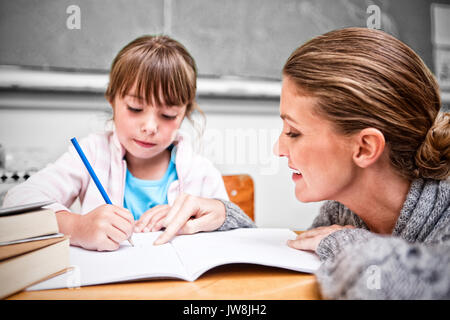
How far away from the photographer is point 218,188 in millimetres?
751

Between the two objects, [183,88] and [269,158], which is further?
[269,158]

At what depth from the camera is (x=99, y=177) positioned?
2.24ft

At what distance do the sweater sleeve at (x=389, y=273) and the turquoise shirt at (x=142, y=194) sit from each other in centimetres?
51

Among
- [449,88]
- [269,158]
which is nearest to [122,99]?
[269,158]

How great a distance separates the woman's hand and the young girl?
4cm

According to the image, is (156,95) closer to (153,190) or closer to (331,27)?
(153,190)

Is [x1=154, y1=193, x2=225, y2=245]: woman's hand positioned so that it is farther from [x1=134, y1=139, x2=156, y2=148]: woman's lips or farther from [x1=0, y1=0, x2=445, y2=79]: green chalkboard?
[x1=0, y1=0, x2=445, y2=79]: green chalkboard

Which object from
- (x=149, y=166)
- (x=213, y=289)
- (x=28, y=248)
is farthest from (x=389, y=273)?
(x=149, y=166)

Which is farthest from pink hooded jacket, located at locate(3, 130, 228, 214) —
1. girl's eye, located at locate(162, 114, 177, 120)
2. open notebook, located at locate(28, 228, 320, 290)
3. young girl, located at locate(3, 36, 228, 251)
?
open notebook, located at locate(28, 228, 320, 290)

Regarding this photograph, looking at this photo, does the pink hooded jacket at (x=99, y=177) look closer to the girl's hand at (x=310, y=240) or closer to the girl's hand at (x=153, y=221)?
the girl's hand at (x=153, y=221)

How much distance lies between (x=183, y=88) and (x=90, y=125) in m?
0.20

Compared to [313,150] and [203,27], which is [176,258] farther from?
[203,27]

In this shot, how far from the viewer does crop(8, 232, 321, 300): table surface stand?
0.91 ft

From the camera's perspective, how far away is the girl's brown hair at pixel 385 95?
39 centimetres
